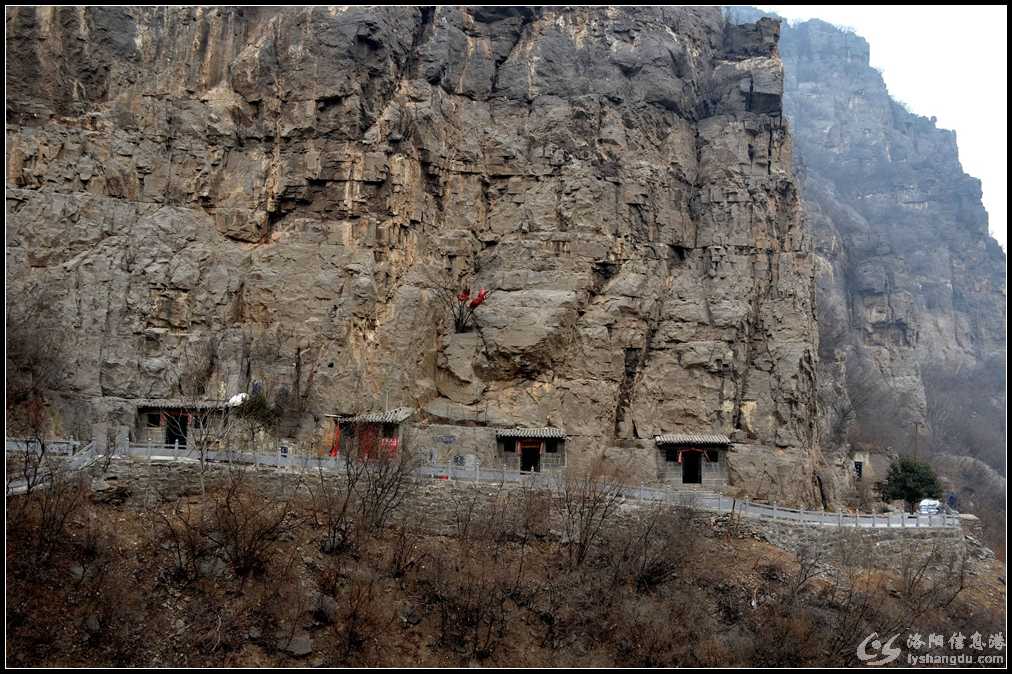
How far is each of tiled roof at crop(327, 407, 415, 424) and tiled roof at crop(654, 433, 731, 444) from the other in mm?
10113

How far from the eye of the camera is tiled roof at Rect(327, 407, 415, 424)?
29.9 meters

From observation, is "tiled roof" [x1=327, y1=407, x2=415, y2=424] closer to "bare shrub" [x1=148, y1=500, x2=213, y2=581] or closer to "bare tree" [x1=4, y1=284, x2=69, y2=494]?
"bare shrub" [x1=148, y1=500, x2=213, y2=581]

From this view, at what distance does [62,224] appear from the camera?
31.6 meters

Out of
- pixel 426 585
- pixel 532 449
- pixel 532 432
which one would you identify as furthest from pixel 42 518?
pixel 532 449

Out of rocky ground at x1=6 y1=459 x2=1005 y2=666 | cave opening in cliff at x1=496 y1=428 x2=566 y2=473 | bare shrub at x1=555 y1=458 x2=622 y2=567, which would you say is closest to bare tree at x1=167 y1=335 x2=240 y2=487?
rocky ground at x1=6 y1=459 x2=1005 y2=666

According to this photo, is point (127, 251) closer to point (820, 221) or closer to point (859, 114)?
point (820, 221)

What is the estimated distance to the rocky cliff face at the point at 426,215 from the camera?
3162cm

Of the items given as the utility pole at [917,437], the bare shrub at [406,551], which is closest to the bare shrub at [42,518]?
the bare shrub at [406,551]

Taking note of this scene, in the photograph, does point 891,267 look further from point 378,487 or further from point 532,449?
point 378,487

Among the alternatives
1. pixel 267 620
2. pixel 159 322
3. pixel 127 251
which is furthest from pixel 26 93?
pixel 267 620

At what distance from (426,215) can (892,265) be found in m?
56.9

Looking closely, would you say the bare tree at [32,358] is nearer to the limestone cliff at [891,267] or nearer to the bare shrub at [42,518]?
the bare shrub at [42,518]

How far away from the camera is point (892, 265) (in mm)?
75562

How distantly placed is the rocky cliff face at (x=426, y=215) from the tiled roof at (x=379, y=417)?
66 cm
